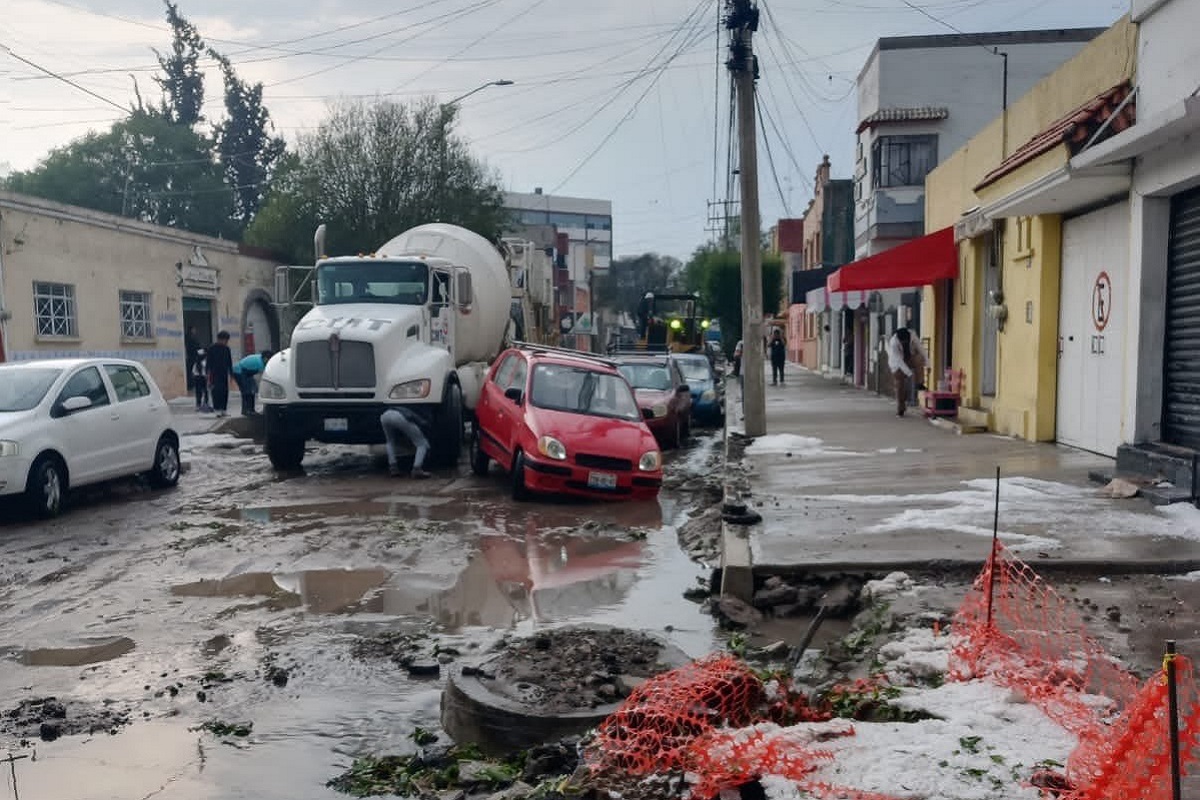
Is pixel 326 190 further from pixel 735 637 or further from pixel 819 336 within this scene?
pixel 735 637

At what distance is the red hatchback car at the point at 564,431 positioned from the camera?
11.1 m

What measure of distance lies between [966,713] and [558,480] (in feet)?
23.5

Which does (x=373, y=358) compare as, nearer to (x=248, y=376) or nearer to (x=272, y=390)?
(x=272, y=390)

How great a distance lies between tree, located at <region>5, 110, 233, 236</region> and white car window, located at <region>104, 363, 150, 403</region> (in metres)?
42.9

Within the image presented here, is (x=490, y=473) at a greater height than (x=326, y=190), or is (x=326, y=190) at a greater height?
(x=326, y=190)

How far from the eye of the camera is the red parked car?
54.6 ft

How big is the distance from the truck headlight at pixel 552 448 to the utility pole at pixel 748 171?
5.76 m

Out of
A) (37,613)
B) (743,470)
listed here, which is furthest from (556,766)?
(743,470)

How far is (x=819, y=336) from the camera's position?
4878 cm

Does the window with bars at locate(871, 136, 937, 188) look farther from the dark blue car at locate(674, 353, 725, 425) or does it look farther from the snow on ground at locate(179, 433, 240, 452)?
the snow on ground at locate(179, 433, 240, 452)

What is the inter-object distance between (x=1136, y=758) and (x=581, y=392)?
30.9 ft

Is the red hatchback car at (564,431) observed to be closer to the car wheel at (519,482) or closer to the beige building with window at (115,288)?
the car wheel at (519,482)

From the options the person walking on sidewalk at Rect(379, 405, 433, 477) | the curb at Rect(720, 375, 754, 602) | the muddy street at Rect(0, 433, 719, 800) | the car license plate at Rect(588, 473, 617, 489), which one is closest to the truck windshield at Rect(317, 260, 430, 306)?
the person walking on sidewalk at Rect(379, 405, 433, 477)

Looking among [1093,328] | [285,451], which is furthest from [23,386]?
[1093,328]
